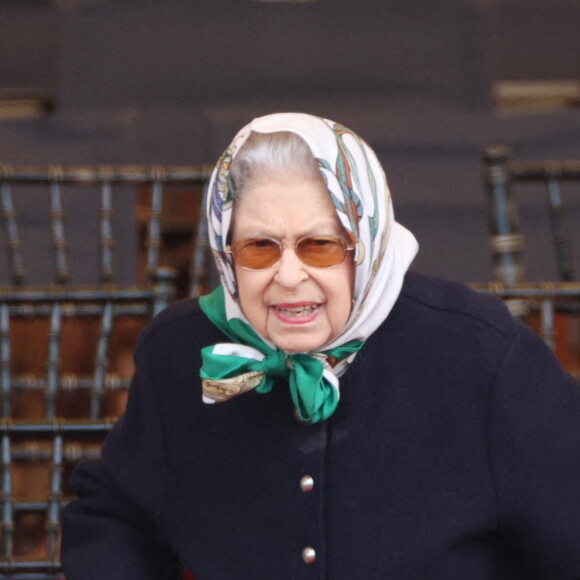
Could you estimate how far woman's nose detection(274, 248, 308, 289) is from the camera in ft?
3.33

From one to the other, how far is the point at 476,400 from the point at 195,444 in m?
0.31

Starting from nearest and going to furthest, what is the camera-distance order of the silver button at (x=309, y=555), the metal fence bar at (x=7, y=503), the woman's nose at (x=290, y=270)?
the woman's nose at (x=290, y=270) → the silver button at (x=309, y=555) → the metal fence bar at (x=7, y=503)

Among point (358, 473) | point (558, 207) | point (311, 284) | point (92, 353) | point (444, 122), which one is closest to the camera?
point (311, 284)

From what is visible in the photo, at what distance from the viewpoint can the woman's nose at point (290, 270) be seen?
102cm

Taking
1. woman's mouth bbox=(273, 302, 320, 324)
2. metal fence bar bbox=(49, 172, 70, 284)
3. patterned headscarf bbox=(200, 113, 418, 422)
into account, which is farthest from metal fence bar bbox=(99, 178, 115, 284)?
woman's mouth bbox=(273, 302, 320, 324)

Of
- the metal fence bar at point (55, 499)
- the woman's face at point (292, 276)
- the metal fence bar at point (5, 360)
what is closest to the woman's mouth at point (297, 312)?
the woman's face at point (292, 276)

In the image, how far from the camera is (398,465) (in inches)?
44.7

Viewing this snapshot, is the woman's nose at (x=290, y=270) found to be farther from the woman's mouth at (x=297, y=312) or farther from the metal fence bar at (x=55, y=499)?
the metal fence bar at (x=55, y=499)

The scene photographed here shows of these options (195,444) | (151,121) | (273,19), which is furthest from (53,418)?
(273,19)

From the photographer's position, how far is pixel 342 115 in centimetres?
278

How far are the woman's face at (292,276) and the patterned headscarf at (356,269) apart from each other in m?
0.02

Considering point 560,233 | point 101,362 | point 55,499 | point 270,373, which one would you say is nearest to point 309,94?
point 560,233

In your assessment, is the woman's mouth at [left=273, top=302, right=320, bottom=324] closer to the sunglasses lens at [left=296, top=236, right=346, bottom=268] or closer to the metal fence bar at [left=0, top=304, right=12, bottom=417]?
the sunglasses lens at [left=296, top=236, right=346, bottom=268]

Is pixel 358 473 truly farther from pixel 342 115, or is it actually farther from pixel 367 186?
pixel 342 115
